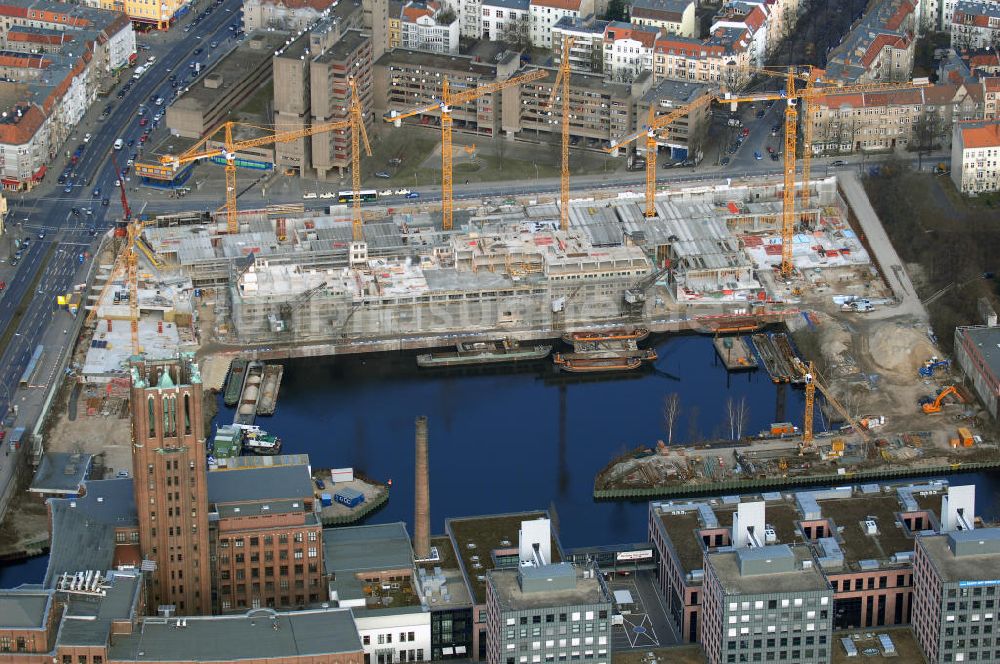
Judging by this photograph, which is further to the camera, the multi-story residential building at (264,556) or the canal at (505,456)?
the canal at (505,456)

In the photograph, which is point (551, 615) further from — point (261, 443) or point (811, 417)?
point (811, 417)

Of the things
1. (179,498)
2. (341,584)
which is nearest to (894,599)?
(341,584)

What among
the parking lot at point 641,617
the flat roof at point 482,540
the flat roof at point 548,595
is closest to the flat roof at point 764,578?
the flat roof at point 548,595

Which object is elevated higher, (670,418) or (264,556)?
(670,418)

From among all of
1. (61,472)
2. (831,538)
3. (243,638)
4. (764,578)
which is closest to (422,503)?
(243,638)

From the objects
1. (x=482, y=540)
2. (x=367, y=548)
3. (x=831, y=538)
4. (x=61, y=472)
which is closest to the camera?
(x=831, y=538)

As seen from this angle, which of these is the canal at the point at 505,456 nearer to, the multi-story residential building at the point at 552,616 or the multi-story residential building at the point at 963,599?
the multi-story residential building at the point at 963,599

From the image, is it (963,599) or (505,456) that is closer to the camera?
(963,599)
